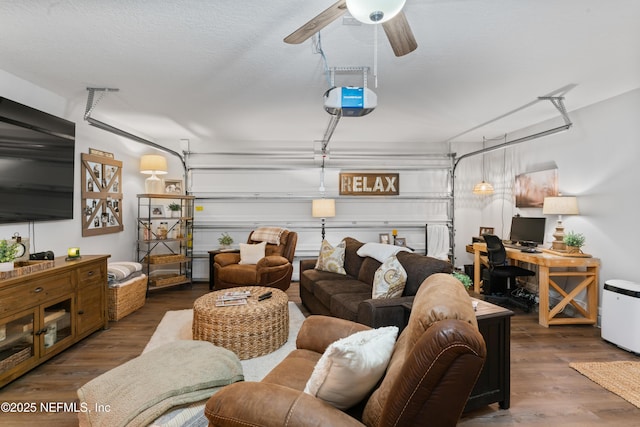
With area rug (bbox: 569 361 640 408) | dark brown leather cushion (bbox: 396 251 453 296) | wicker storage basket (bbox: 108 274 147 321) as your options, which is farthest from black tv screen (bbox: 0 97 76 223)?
area rug (bbox: 569 361 640 408)

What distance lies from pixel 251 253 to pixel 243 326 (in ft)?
7.74

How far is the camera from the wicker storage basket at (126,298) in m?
3.76

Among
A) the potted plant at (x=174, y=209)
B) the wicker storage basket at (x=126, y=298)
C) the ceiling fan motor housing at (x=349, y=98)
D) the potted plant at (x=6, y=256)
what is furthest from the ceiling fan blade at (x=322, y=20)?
the potted plant at (x=174, y=209)

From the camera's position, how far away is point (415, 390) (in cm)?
100

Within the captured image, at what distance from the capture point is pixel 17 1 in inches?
77.5

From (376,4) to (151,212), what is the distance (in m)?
5.02

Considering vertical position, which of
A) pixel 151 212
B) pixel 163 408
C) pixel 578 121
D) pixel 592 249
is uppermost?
pixel 578 121

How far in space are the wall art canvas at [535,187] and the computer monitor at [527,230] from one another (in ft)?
0.77

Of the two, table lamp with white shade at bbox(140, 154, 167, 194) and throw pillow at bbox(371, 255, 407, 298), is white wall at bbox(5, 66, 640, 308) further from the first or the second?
throw pillow at bbox(371, 255, 407, 298)

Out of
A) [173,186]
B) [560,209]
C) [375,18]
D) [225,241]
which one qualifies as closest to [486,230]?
[560,209]

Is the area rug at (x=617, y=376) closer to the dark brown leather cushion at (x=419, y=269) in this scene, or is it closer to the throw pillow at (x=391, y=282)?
the dark brown leather cushion at (x=419, y=269)

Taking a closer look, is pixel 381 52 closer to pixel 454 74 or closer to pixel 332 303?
pixel 454 74

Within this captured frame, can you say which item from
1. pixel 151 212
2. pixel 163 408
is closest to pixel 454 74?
pixel 163 408

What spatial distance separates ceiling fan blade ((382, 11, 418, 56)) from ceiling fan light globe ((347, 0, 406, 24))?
0.18m
